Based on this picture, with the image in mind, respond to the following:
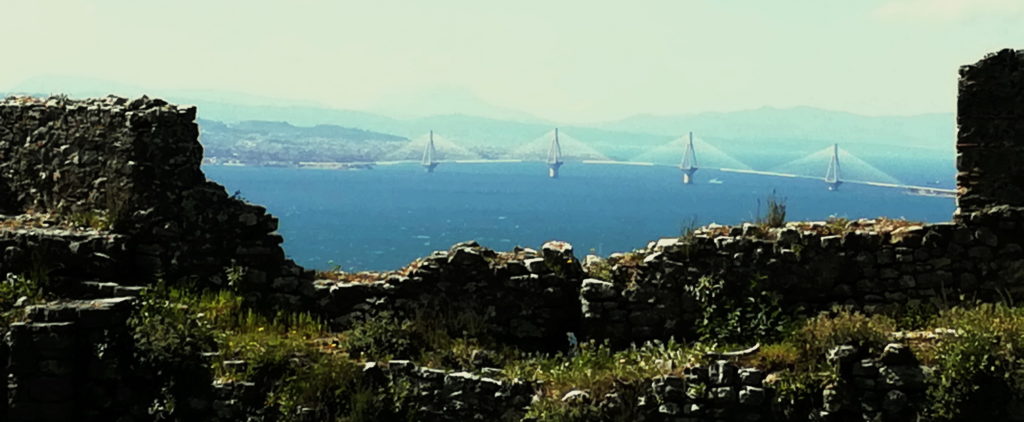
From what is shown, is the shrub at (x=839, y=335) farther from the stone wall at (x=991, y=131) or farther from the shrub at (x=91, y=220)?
the shrub at (x=91, y=220)

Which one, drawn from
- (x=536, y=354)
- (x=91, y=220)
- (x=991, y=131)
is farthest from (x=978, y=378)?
(x=91, y=220)

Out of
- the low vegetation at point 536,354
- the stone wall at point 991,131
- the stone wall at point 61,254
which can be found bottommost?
the low vegetation at point 536,354

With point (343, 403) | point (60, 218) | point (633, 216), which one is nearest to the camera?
point (343, 403)

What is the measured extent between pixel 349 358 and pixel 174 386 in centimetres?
213

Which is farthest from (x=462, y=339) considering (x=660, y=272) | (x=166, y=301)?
(x=166, y=301)

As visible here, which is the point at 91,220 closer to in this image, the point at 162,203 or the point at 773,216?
the point at 162,203

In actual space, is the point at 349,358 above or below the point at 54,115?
below

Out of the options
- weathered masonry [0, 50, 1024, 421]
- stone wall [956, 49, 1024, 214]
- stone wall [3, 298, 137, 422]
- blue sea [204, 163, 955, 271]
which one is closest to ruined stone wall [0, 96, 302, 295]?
weathered masonry [0, 50, 1024, 421]

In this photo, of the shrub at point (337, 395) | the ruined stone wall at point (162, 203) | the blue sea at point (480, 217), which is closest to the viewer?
the shrub at point (337, 395)

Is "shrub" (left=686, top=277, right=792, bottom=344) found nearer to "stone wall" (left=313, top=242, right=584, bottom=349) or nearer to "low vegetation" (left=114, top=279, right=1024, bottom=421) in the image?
"low vegetation" (left=114, top=279, right=1024, bottom=421)

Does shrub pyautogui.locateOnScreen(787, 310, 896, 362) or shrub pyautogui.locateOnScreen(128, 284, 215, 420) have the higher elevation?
shrub pyautogui.locateOnScreen(787, 310, 896, 362)

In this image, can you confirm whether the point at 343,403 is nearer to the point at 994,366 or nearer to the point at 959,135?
the point at 994,366

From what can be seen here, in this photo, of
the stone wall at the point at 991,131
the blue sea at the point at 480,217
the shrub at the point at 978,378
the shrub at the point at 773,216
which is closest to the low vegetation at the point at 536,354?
the shrub at the point at 978,378

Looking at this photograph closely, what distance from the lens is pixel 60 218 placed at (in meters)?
17.8
